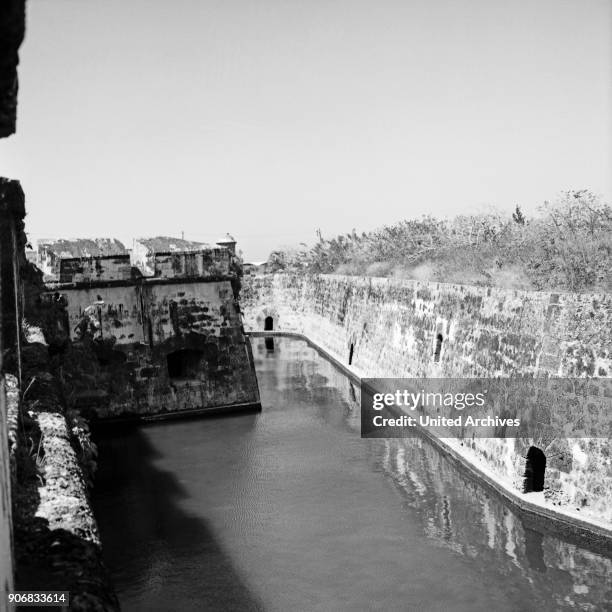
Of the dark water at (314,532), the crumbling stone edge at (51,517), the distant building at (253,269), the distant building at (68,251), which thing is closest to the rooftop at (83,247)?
the distant building at (68,251)

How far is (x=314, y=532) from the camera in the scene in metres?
8.50

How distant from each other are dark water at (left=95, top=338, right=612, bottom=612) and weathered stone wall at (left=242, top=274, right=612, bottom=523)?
0.67 m

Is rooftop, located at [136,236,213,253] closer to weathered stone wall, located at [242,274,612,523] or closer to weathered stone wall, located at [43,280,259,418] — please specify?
weathered stone wall, located at [43,280,259,418]

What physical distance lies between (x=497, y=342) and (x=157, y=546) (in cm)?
534

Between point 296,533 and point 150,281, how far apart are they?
22.6 feet

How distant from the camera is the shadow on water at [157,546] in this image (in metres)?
7.10

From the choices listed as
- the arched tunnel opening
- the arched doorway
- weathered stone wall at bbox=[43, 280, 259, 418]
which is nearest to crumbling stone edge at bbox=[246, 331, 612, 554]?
the arched tunnel opening

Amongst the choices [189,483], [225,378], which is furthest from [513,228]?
[189,483]

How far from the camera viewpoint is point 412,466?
1086 centimetres

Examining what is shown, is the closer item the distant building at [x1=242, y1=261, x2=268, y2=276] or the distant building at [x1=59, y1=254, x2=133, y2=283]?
the distant building at [x1=59, y1=254, x2=133, y2=283]

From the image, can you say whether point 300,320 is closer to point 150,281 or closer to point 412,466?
point 150,281

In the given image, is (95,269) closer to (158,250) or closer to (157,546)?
(158,250)

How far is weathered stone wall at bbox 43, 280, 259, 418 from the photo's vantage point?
44.3 ft

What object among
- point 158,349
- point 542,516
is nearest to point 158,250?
point 158,349
